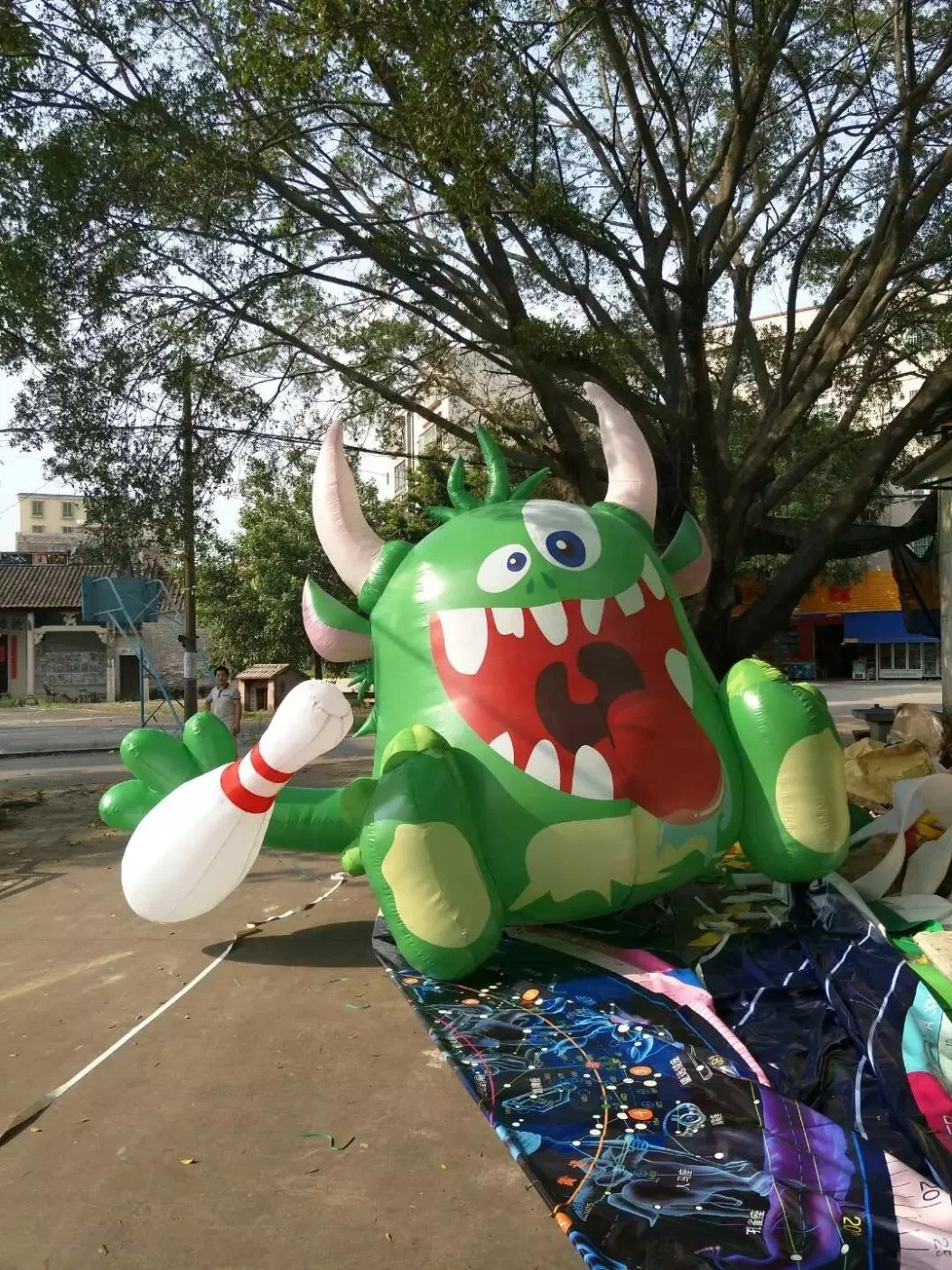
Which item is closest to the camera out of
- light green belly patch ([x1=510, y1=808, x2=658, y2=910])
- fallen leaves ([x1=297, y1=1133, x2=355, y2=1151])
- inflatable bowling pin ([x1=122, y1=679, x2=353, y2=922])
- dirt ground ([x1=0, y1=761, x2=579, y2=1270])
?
dirt ground ([x1=0, y1=761, x2=579, y2=1270])

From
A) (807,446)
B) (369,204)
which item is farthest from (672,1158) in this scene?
(807,446)

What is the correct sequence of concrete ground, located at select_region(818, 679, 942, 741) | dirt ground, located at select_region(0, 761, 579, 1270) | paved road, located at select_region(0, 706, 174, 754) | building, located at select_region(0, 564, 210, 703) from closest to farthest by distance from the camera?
1. dirt ground, located at select_region(0, 761, 579, 1270)
2. paved road, located at select_region(0, 706, 174, 754)
3. concrete ground, located at select_region(818, 679, 942, 741)
4. building, located at select_region(0, 564, 210, 703)

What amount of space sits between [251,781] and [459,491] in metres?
2.41

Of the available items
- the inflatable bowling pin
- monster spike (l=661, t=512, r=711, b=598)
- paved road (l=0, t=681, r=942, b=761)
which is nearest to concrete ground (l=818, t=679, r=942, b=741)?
paved road (l=0, t=681, r=942, b=761)

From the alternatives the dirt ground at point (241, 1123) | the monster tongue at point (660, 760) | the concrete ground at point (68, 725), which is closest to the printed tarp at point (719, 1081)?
the dirt ground at point (241, 1123)

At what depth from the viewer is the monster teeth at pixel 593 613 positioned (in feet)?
15.5

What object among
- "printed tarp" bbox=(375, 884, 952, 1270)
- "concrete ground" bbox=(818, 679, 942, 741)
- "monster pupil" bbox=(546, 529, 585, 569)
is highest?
"monster pupil" bbox=(546, 529, 585, 569)

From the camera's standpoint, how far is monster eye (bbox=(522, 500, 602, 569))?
4.89 metres

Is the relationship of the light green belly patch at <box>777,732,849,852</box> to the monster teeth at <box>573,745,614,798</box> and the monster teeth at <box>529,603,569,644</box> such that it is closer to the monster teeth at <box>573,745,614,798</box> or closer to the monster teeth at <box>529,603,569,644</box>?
the monster teeth at <box>573,745,614,798</box>

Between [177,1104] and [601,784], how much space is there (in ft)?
6.92

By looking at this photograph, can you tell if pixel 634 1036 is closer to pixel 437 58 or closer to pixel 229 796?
pixel 229 796

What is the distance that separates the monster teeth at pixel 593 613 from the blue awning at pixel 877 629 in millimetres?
30736

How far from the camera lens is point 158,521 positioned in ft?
35.6

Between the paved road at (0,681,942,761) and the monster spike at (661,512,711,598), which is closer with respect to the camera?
the monster spike at (661,512,711,598)
